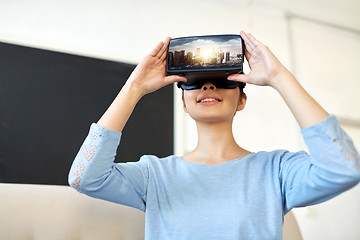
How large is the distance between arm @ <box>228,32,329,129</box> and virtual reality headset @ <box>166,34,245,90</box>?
39mm

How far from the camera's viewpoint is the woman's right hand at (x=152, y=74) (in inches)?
39.3

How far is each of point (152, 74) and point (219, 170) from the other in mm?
322

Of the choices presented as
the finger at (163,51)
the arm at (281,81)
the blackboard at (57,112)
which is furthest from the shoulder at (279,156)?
the blackboard at (57,112)

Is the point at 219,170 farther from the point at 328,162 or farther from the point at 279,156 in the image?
the point at 328,162

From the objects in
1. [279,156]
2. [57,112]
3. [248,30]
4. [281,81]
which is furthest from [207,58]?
[248,30]

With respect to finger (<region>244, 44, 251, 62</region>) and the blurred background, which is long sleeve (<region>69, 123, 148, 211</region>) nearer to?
finger (<region>244, 44, 251, 62</region>)

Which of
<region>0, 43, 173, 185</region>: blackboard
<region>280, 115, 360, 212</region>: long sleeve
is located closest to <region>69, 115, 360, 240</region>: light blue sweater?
<region>280, 115, 360, 212</region>: long sleeve

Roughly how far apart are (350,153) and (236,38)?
41 cm

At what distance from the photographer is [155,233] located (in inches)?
36.4

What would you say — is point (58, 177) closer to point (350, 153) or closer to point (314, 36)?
point (350, 153)

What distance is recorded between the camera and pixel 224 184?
0.94m

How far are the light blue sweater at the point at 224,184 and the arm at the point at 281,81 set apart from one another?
3 centimetres

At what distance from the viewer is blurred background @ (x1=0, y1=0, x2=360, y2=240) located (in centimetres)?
186

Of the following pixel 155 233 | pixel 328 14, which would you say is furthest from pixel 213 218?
pixel 328 14
